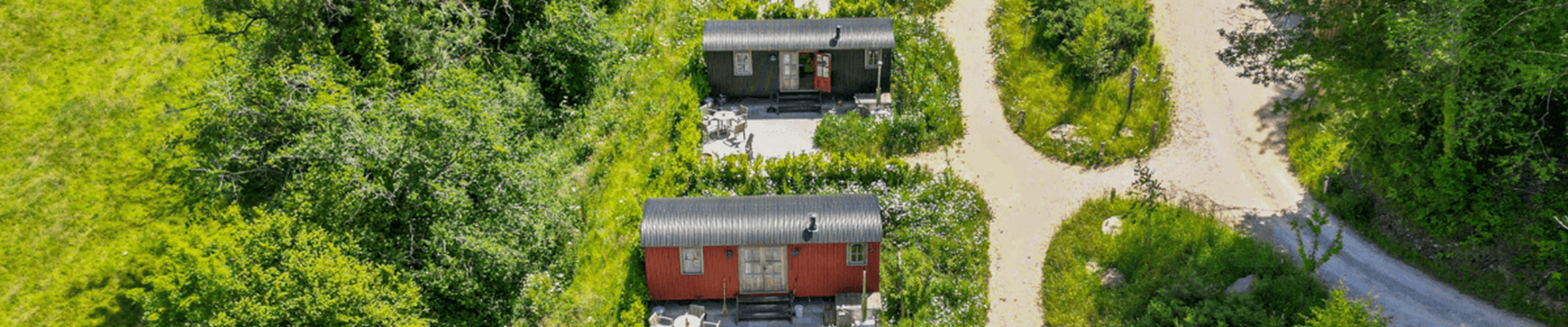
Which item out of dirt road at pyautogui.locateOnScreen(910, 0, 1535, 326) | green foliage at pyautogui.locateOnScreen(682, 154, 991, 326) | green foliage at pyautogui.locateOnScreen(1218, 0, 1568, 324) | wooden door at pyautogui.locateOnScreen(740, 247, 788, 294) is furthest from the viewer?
green foliage at pyautogui.locateOnScreen(682, 154, 991, 326)

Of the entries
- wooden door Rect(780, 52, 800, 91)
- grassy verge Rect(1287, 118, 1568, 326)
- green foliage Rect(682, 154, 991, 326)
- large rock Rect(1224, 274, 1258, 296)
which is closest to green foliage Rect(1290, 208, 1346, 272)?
grassy verge Rect(1287, 118, 1568, 326)

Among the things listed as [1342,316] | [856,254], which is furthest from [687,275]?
[1342,316]

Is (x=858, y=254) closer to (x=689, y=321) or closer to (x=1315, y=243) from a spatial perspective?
(x=689, y=321)

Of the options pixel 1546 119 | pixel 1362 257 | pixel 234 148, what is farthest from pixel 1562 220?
pixel 234 148

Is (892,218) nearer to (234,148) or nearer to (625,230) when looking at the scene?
(625,230)

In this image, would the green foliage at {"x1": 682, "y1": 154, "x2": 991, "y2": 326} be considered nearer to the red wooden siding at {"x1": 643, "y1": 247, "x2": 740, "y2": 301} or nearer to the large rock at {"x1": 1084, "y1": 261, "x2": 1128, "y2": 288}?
the large rock at {"x1": 1084, "y1": 261, "x2": 1128, "y2": 288}

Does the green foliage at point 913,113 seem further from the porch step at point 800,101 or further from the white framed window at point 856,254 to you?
the white framed window at point 856,254
